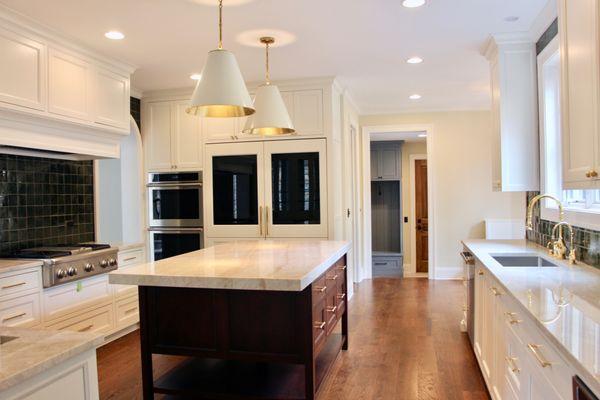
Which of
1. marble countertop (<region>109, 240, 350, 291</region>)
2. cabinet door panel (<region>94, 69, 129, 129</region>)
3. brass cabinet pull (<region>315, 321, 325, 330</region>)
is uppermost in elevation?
cabinet door panel (<region>94, 69, 129, 129</region>)

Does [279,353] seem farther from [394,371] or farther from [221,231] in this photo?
[221,231]

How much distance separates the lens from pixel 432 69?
4.78 m

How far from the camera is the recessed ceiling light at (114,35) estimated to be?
3.58 metres

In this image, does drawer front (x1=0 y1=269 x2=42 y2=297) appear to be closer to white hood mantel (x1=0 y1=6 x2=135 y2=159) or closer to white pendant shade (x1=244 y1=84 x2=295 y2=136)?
white hood mantel (x1=0 y1=6 x2=135 y2=159)

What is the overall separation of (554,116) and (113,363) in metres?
3.86

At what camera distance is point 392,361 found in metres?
3.69

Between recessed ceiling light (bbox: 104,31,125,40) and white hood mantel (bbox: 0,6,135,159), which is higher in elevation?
recessed ceiling light (bbox: 104,31,125,40)

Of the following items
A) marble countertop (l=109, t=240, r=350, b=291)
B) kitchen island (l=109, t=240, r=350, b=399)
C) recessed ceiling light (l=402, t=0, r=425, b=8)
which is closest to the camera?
marble countertop (l=109, t=240, r=350, b=291)

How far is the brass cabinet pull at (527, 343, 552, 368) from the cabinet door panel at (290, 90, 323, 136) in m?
3.55

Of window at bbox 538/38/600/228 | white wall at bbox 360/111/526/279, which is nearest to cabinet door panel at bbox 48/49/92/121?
window at bbox 538/38/600/228

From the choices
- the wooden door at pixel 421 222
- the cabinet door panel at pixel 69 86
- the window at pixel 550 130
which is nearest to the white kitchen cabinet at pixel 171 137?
the cabinet door panel at pixel 69 86

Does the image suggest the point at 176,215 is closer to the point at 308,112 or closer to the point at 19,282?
the point at 308,112

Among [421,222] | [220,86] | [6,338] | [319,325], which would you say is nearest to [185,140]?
[220,86]

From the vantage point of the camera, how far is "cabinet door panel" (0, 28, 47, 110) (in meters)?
3.13
